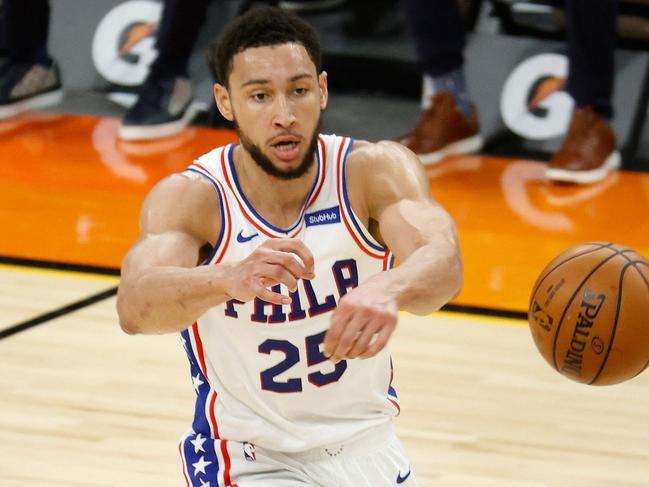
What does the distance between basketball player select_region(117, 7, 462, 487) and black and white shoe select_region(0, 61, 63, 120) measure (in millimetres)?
4747

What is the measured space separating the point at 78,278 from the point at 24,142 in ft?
6.37

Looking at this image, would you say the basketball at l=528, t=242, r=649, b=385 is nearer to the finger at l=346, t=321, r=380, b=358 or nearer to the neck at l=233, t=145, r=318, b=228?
the neck at l=233, t=145, r=318, b=228

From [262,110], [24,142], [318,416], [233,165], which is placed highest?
[262,110]

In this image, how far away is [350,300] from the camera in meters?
2.52

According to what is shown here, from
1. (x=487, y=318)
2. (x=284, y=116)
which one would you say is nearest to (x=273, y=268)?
(x=284, y=116)

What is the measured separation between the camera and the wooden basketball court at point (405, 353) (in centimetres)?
436

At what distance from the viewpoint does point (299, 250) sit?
2.61 metres

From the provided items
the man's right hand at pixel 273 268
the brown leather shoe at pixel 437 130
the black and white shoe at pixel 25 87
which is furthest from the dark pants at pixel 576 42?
the man's right hand at pixel 273 268

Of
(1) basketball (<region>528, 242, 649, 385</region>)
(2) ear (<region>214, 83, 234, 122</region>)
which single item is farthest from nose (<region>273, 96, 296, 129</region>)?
(1) basketball (<region>528, 242, 649, 385</region>)

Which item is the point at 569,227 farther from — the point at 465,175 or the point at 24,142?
the point at 24,142

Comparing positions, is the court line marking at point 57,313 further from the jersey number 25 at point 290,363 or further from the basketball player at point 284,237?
the jersey number 25 at point 290,363

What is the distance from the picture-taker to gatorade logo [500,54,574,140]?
737 cm

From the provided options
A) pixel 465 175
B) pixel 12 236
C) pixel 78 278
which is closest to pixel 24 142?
pixel 12 236

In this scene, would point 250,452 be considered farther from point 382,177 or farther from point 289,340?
point 382,177
